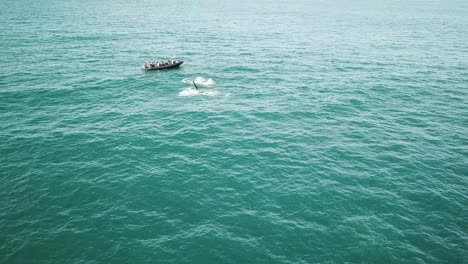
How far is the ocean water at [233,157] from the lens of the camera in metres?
35.3

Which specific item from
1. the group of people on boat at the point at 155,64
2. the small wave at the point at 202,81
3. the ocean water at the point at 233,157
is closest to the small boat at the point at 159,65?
the group of people on boat at the point at 155,64

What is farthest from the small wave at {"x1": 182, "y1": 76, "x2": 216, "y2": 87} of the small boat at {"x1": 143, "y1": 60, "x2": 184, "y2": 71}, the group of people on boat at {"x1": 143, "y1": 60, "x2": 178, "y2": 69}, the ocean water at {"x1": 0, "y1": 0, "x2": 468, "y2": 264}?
the group of people on boat at {"x1": 143, "y1": 60, "x2": 178, "y2": 69}

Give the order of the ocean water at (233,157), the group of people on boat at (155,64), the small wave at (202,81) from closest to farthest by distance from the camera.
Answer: the ocean water at (233,157)
the small wave at (202,81)
the group of people on boat at (155,64)

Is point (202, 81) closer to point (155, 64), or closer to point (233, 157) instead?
point (155, 64)

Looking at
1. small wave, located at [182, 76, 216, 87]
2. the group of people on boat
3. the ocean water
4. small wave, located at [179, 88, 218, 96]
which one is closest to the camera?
the ocean water

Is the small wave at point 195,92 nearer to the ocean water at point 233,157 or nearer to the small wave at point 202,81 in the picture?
the ocean water at point 233,157

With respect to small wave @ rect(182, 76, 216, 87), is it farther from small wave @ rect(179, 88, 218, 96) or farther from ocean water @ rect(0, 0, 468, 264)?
small wave @ rect(179, 88, 218, 96)

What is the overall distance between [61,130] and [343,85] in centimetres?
6096

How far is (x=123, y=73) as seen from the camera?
8481cm

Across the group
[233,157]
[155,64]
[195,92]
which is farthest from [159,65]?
[233,157]

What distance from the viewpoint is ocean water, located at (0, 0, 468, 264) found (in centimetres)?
3531

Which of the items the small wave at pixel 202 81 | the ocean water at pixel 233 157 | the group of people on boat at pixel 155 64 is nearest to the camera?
the ocean water at pixel 233 157

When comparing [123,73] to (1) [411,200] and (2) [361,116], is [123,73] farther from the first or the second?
(1) [411,200]

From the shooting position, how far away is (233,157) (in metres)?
50.7
